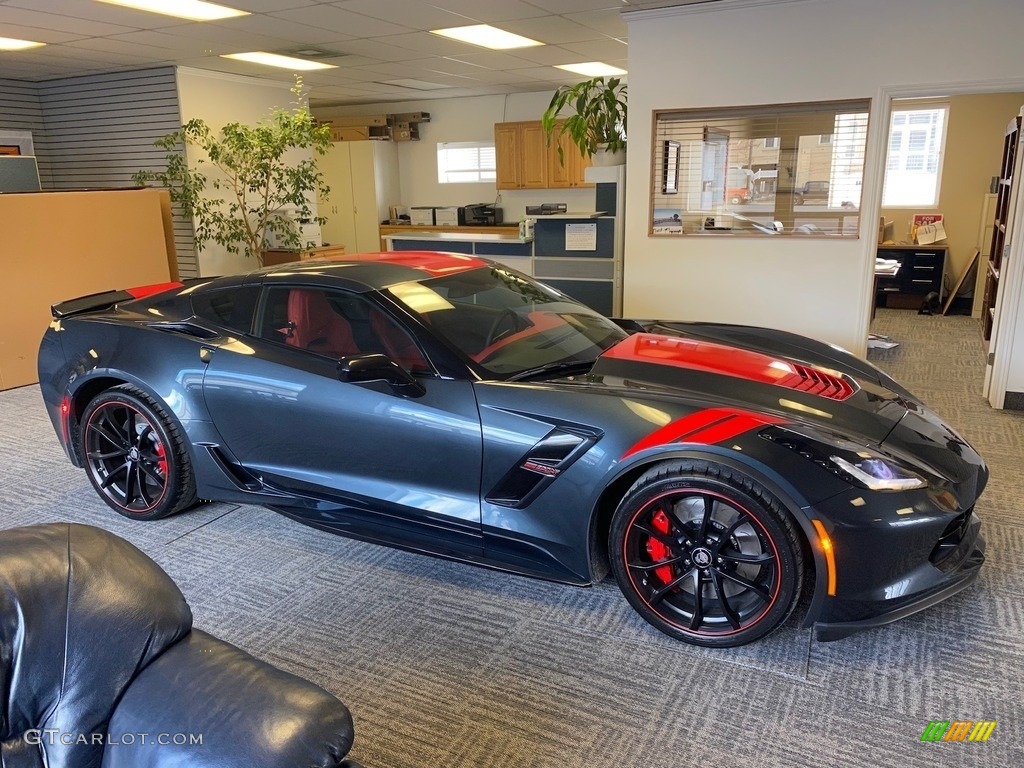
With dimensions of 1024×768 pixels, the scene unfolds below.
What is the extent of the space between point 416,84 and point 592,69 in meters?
2.26

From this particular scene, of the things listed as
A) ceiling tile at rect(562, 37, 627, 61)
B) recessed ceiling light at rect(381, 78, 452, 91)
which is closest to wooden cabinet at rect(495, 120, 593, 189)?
recessed ceiling light at rect(381, 78, 452, 91)

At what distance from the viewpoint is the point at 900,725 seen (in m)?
1.86

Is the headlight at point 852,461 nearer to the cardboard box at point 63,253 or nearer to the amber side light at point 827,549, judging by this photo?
the amber side light at point 827,549

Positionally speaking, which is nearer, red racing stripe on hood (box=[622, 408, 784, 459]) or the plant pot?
red racing stripe on hood (box=[622, 408, 784, 459])

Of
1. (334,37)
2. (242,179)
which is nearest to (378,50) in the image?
(334,37)

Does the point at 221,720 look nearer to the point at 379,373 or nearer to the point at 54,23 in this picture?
the point at 379,373

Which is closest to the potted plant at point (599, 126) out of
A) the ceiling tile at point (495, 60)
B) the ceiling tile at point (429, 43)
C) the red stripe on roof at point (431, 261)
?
the ceiling tile at point (429, 43)

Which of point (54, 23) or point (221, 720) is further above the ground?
point (54, 23)

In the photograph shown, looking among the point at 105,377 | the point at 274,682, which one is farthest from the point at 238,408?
the point at 274,682

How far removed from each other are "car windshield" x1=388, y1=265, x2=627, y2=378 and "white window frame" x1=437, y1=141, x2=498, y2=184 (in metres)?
7.90

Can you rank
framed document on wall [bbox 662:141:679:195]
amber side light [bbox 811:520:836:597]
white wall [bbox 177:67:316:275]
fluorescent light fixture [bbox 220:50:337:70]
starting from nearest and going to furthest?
amber side light [bbox 811:520:836:597] < framed document on wall [bbox 662:141:679:195] < fluorescent light fixture [bbox 220:50:337:70] < white wall [bbox 177:67:316:275]

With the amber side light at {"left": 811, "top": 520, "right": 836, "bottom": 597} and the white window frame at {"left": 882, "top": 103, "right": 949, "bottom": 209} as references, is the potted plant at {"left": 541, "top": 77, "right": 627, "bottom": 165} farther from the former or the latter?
the white window frame at {"left": 882, "top": 103, "right": 949, "bottom": 209}

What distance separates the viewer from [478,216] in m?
10.1

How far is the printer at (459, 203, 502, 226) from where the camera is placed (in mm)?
10141
